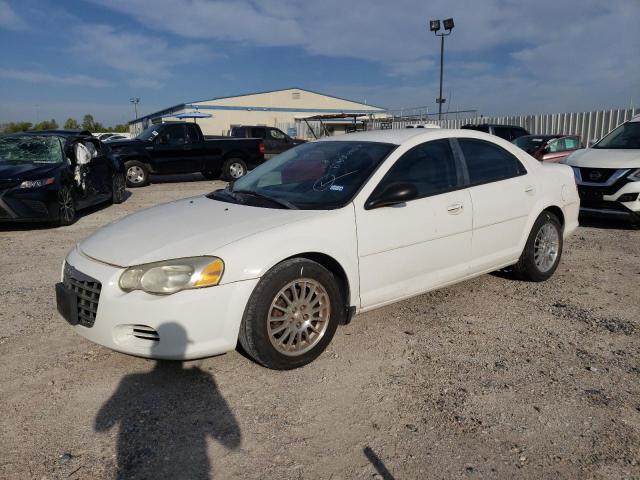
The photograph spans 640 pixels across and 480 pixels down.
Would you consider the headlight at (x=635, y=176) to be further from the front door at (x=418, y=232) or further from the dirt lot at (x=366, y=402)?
the front door at (x=418, y=232)

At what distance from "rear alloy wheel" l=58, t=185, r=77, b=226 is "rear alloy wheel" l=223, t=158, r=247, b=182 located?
677 cm

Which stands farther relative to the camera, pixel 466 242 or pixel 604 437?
pixel 466 242

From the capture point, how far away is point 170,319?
9.96 ft

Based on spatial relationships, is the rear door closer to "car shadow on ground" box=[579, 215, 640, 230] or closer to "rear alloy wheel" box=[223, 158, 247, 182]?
"car shadow on ground" box=[579, 215, 640, 230]

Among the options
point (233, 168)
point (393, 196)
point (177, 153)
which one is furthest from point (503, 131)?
point (393, 196)

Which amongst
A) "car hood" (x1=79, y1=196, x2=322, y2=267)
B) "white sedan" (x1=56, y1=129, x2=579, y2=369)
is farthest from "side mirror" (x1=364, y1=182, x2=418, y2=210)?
"car hood" (x1=79, y1=196, x2=322, y2=267)

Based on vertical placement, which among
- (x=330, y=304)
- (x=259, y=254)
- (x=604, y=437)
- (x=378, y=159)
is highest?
(x=378, y=159)

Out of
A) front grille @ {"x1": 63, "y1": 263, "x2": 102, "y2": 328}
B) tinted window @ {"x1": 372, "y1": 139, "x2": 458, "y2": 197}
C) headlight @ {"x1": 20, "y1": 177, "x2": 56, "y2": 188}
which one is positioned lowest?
front grille @ {"x1": 63, "y1": 263, "x2": 102, "y2": 328}

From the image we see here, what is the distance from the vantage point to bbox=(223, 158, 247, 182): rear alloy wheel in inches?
612

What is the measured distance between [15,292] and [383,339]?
144 inches

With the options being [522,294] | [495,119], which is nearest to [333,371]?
[522,294]

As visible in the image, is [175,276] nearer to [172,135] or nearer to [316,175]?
[316,175]

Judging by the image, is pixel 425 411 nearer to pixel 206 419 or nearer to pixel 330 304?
pixel 330 304

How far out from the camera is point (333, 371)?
3.49 metres
